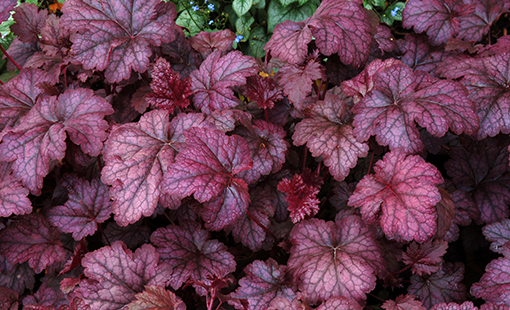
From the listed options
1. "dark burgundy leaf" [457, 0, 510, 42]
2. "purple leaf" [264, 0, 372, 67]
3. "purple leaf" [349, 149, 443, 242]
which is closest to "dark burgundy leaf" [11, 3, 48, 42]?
"purple leaf" [264, 0, 372, 67]

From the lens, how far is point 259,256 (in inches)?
83.7

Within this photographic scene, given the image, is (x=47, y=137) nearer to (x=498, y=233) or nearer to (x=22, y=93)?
(x=22, y=93)

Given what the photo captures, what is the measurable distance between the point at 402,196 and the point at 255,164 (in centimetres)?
63

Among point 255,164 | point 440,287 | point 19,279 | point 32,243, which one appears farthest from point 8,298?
point 440,287

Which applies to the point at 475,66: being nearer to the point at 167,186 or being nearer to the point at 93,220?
the point at 167,186

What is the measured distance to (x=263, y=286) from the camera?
1.62 meters

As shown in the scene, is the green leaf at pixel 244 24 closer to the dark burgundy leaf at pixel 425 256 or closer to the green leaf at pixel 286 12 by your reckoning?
the green leaf at pixel 286 12

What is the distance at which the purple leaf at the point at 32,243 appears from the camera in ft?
5.70

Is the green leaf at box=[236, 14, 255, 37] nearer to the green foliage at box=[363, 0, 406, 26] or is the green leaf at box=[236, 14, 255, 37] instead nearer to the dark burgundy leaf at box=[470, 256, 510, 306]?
the green foliage at box=[363, 0, 406, 26]

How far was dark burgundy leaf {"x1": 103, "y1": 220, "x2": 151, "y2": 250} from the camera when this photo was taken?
197 centimetres

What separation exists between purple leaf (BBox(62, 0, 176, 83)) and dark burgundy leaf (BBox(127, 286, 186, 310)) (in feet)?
3.29

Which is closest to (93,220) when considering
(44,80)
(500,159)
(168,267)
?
(168,267)

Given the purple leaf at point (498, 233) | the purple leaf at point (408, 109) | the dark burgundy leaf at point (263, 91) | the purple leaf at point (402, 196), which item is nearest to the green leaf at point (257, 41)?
the dark burgundy leaf at point (263, 91)

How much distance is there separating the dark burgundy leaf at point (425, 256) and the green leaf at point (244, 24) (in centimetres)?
241
